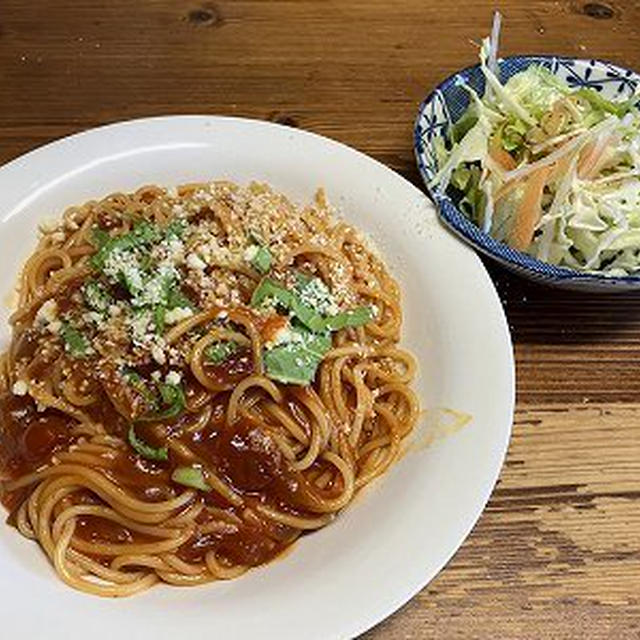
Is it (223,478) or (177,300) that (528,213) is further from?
(223,478)

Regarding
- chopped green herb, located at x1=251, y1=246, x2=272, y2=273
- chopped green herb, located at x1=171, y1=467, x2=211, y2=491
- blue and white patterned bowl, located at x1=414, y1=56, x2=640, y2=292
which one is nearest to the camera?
chopped green herb, located at x1=171, y1=467, x2=211, y2=491

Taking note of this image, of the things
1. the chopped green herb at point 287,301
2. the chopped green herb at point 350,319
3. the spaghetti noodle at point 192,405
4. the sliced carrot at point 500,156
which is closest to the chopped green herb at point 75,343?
the spaghetti noodle at point 192,405

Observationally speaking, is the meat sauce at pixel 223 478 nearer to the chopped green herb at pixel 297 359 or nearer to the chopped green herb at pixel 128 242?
the chopped green herb at pixel 297 359

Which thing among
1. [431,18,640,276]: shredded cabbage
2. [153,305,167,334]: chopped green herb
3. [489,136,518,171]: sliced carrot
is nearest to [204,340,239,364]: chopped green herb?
[153,305,167,334]: chopped green herb

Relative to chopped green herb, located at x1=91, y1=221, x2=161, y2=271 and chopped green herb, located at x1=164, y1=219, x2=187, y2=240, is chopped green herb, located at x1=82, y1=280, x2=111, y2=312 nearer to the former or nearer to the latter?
chopped green herb, located at x1=91, y1=221, x2=161, y2=271

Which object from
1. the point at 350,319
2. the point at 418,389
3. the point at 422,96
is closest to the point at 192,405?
the point at 350,319

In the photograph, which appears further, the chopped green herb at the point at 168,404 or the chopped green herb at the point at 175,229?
the chopped green herb at the point at 175,229

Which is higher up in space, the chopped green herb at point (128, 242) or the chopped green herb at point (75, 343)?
the chopped green herb at point (128, 242)
